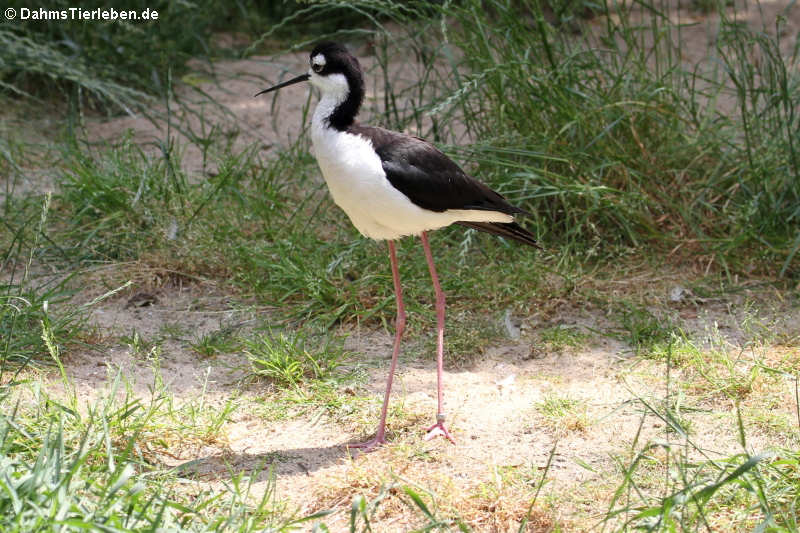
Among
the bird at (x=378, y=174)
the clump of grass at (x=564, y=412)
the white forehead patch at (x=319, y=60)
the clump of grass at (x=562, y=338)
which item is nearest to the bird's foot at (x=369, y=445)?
the bird at (x=378, y=174)

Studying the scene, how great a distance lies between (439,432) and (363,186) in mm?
A: 864

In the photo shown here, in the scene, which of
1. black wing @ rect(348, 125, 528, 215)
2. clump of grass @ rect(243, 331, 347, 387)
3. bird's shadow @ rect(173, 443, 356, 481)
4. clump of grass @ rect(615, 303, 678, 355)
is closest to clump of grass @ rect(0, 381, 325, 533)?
bird's shadow @ rect(173, 443, 356, 481)

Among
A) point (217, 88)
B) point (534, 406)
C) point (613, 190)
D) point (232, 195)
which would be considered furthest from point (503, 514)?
point (217, 88)

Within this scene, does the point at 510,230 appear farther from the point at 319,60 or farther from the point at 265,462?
the point at 265,462

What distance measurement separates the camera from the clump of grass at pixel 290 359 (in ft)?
11.3

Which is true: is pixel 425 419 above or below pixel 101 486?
below

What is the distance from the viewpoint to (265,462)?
296 centimetres

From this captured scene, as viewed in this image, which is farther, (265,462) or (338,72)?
Result: (338,72)

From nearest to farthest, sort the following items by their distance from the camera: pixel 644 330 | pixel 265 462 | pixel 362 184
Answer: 1. pixel 265 462
2. pixel 362 184
3. pixel 644 330

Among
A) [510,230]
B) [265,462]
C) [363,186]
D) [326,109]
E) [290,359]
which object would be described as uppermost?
[326,109]

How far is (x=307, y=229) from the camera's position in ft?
15.1

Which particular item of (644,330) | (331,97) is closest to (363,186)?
(331,97)

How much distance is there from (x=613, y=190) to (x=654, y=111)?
0.55 m

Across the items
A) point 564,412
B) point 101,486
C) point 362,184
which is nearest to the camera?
point 101,486
